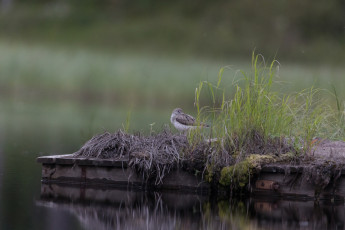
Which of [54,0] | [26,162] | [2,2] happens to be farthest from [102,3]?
[26,162]

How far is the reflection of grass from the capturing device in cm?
3181

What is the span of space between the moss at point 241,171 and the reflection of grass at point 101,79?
801 inches

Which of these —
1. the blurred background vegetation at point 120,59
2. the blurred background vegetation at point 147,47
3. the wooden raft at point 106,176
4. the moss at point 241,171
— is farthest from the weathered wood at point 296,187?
the blurred background vegetation at point 147,47

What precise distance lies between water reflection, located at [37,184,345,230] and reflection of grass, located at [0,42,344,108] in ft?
67.8

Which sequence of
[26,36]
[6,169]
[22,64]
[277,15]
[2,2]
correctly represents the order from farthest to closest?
[277,15] < [2,2] < [26,36] < [22,64] < [6,169]

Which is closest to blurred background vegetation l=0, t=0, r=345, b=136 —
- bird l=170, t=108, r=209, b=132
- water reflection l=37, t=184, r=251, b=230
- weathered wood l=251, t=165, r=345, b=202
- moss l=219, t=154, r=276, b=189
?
bird l=170, t=108, r=209, b=132

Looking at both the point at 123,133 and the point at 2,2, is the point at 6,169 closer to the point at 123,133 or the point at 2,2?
the point at 123,133

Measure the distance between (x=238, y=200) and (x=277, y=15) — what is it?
175ft

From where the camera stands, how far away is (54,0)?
5931 centimetres

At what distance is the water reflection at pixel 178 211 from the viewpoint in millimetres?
7191

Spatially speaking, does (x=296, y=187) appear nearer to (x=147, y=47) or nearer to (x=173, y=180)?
(x=173, y=180)

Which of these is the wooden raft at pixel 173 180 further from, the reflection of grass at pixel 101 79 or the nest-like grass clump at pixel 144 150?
the reflection of grass at pixel 101 79

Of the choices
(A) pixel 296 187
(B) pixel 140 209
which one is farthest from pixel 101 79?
(B) pixel 140 209

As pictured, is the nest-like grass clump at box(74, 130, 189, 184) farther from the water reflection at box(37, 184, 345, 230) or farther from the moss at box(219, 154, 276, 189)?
the moss at box(219, 154, 276, 189)
